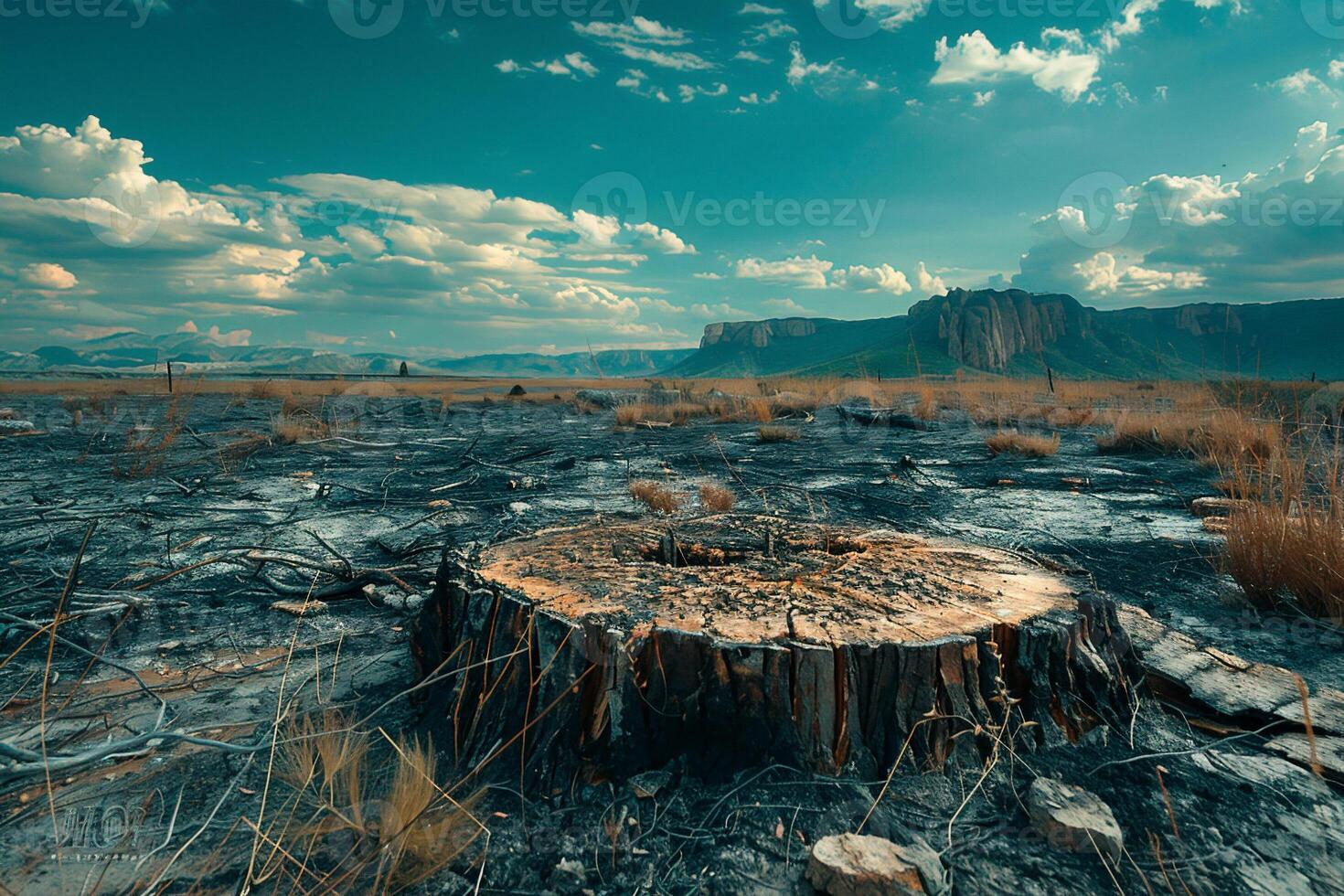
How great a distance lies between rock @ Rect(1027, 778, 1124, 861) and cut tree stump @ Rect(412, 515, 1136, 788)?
0.71ft

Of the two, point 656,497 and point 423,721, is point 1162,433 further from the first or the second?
point 423,721

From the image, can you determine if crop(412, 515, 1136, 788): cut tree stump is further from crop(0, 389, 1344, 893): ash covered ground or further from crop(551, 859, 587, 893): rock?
crop(551, 859, 587, 893): rock

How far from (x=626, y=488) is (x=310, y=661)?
149 inches

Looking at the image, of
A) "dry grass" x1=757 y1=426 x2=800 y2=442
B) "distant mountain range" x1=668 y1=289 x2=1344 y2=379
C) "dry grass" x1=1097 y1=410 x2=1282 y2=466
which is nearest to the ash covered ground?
"dry grass" x1=1097 y1=410 x2=1282 y2=466

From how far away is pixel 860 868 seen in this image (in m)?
1.39

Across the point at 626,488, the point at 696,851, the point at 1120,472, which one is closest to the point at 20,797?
the point at 696,851

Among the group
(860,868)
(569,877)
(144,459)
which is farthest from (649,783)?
(144,459)

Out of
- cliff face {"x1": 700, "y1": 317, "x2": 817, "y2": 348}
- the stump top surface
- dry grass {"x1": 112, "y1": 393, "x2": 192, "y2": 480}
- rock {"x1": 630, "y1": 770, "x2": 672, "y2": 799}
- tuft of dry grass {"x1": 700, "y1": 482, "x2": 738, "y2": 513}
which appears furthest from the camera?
cliff face {"x1": 700, "y1": 317, "x2": 817, "y2": 348}

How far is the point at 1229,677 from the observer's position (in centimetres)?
223

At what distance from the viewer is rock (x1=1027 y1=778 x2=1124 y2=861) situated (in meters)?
1.52

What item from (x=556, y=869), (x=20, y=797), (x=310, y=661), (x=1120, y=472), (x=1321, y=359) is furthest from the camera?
(x=1321, y=359)

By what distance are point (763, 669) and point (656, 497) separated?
A: 3483mm

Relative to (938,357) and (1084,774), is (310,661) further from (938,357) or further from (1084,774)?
(938,357)

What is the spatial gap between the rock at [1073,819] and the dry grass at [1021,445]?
7.64m
